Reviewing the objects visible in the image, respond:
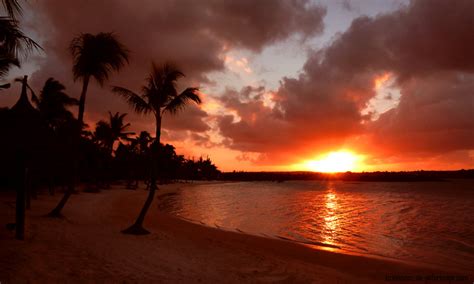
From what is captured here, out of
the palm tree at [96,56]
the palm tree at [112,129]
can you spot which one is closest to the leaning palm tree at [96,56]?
the palm tree at [96,56]

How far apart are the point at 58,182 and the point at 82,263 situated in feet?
137

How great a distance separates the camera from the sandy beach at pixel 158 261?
7398mm

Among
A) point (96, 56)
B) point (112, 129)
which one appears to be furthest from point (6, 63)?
point (112, 129)

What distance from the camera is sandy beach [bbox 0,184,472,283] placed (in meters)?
7.40

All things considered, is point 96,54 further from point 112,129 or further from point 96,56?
point 112,129

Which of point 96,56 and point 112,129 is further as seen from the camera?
point 112,129

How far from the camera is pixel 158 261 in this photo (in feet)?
31.2

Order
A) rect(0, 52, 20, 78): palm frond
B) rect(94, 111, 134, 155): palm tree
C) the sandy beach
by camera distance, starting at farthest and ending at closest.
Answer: rect(94, 111, 134, 155): palm tree
rect(0, 52, 20, 78): palm frond
the sandy beach

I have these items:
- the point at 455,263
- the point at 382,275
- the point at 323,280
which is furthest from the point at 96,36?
the point at 455,263

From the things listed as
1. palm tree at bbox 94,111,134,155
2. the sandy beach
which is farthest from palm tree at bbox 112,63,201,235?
palm tree at bbox 94,111,134,155

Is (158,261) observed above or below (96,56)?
below

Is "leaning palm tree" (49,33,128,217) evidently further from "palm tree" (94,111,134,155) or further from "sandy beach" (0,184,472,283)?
"palm tree" (94,111,134,155)

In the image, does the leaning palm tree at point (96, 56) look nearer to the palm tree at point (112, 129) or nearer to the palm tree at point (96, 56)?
the palm tree at point (96, 56)

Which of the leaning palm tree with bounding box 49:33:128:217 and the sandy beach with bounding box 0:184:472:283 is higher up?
the leaning palm tree with bounding box 49:33:128:217
